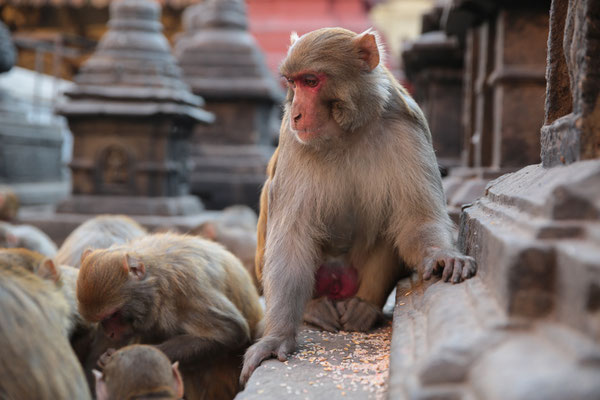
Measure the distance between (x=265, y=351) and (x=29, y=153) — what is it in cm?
842

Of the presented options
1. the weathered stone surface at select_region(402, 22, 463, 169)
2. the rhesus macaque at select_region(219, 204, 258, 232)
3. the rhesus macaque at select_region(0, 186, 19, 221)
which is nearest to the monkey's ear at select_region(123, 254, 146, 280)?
the rhesus macaque at select_region(219, 204, 258, 232)

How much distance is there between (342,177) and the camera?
3072 millimetres

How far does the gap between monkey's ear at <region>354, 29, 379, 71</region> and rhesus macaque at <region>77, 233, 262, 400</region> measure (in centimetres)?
126

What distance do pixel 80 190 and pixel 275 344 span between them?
4852 millimetres

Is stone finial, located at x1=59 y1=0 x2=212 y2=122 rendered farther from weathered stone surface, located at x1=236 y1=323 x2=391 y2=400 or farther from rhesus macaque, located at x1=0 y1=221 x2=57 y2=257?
weathered stone surface, located at x1=236 y1=323 x2=391 y2=400

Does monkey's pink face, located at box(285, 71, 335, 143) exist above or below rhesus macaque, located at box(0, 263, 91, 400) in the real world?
above

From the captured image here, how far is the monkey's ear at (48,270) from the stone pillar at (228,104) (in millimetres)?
5929

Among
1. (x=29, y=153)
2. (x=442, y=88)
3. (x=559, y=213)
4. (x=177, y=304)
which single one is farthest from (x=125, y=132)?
(x=559, y=213)

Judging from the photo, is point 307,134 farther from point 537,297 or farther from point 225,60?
point 225,60

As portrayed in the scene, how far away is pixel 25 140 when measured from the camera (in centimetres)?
996

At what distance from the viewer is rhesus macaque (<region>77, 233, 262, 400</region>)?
297 cm

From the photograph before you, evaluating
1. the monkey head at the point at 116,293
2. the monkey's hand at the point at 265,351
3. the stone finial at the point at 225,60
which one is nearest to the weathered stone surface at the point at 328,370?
the monkey's hand at the point at 265,351

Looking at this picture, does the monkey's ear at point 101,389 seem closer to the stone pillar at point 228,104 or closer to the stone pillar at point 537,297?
the stone pillar at point 537,297

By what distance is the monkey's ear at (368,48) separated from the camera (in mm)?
3010
